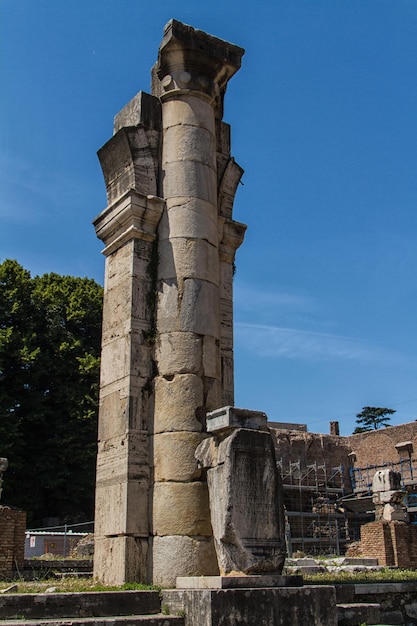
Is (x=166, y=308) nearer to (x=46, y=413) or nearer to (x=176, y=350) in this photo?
(x=176, y=350)

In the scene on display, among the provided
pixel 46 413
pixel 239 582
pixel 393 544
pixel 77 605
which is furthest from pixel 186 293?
pixel 46 413

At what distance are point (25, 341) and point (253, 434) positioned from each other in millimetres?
20839

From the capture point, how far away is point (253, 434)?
6129 millimetres

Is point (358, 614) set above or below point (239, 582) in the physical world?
below

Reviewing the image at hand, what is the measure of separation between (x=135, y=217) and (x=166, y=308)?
114 centimetres

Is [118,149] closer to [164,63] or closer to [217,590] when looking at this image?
[164,63]

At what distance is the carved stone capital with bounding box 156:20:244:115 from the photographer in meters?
8.32

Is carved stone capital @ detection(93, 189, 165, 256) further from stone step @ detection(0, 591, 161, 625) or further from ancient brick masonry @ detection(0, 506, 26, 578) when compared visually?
ancient brick masonry @ detection(0, 506, 26, 578)

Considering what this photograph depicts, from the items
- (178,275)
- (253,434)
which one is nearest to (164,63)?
(178,275)

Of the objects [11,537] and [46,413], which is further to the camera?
[46,413]

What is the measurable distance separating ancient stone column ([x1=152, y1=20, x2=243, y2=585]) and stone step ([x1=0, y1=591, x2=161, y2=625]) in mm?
677

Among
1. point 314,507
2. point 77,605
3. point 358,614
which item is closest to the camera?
point 77,605

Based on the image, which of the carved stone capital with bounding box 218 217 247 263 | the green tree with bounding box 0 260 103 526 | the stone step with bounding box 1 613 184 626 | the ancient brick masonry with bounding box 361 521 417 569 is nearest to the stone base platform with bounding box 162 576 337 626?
the stone step with bounding box 1 613 184 626

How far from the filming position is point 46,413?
2550 centimetres
